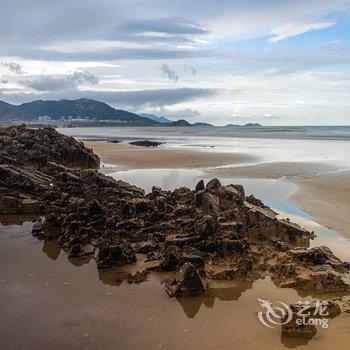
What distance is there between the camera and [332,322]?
10.8 meters

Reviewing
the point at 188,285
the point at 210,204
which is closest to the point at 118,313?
the point at 188,285

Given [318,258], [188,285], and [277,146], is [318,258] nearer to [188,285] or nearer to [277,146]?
[188,285]

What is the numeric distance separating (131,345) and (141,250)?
250 inches

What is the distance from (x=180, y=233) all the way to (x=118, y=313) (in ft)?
20.0

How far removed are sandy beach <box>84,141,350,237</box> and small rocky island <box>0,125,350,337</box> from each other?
12.5ft

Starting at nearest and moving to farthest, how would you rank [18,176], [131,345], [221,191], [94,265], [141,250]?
[131,345] → [94,265] → [141,250] → [221,191] → [18,176]

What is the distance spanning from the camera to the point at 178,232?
17.2 meters

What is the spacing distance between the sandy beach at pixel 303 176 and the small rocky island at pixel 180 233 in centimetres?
380

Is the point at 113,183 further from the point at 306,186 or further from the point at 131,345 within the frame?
the point at 131,345

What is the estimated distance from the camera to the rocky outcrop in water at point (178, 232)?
44.7 ft

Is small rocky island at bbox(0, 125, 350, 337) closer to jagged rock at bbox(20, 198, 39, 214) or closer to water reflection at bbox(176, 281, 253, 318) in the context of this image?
jagged rock at bbox(20, 198, 39, 214)

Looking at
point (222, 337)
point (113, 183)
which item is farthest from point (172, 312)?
point (113, 183)

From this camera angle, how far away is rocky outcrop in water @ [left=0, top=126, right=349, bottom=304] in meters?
13.6

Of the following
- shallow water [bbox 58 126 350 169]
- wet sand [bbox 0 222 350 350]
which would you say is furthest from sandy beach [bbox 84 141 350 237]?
wet sand [bbox 0 222 350 350]
